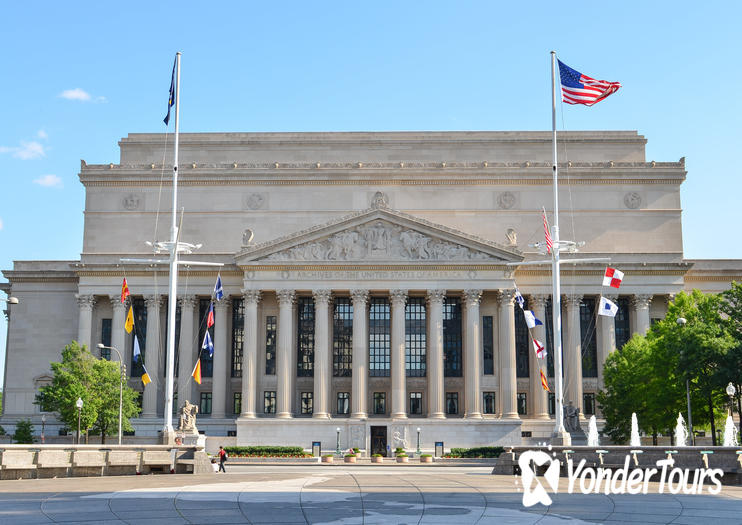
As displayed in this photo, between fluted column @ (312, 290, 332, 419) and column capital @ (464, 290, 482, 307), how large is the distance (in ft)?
40.2

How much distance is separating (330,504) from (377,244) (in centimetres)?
5193

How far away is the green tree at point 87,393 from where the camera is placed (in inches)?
2697

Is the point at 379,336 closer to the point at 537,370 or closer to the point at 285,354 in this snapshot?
the point at 285,354

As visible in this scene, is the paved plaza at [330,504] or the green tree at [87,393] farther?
the green tree at [87,393]

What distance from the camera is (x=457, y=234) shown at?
76312mm

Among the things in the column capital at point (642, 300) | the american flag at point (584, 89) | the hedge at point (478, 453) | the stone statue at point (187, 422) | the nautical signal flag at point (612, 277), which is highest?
the american flag at point (584, 89)

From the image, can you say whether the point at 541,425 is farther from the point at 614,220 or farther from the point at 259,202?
the point at 259,202

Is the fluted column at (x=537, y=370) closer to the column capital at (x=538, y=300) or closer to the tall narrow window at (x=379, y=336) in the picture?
the column capital at (x=538, y=300)

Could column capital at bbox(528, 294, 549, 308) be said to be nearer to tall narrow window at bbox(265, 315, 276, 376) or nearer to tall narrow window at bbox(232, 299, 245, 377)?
tall narrow window at bbox(265, 315, 276, 376)

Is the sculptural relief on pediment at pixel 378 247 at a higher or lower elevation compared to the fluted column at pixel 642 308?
higher

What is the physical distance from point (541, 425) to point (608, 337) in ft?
34.0

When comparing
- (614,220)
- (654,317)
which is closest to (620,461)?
(654,317)

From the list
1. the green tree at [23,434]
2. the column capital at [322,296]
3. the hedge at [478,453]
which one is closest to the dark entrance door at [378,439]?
the hedge at [478,453]

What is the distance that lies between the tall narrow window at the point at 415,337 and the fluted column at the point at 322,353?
7.74 metres
